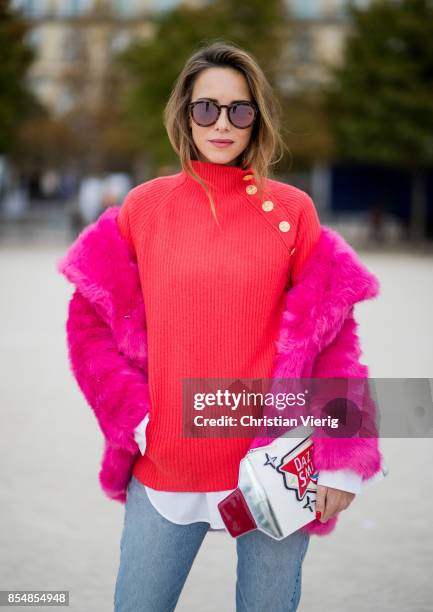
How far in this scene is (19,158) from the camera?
49.0 meters

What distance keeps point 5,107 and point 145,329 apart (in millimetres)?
28170

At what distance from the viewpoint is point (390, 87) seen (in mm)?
27688

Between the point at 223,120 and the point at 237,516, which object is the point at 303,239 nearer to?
the point at 223,120

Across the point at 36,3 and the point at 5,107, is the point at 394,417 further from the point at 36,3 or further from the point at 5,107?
the point at 36,3

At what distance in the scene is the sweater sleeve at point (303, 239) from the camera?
7.14ft

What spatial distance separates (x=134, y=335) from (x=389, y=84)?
1080 inches

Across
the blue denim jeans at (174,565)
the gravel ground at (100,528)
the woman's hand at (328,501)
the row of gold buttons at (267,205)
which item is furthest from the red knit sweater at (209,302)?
the gravel ground at (100,528)

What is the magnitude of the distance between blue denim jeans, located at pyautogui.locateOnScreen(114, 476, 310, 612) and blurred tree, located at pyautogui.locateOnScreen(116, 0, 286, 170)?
26.5 meters

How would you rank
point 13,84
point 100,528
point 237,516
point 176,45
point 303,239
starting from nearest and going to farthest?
point 237,516 → point 303,239 → point 100,528 → point 176,45 → point 13,84

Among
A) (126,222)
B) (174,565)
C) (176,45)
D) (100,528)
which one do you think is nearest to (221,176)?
(126,222)

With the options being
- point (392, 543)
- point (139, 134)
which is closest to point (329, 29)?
point (139, 134)

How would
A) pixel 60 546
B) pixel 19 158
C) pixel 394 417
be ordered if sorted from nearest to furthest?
pixel 394 417 < pixel 60 546 < pixel 19 158

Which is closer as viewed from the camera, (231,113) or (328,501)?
(328,501)

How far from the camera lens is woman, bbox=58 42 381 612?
2.06 meters
